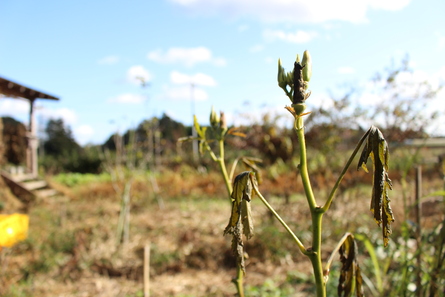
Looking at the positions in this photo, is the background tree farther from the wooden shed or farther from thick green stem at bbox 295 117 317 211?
thick green stem at bbox 295 117 317 211

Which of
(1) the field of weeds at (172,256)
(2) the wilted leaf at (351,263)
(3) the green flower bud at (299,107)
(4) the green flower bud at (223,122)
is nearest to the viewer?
(3) the green flower bud at (299,107)

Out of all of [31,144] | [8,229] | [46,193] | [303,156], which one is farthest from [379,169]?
[31,144]

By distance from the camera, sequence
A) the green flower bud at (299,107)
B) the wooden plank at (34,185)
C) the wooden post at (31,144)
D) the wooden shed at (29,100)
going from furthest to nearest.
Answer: the wooden post at (31,144) < the wooden shed at (29,100) < the wooden plank at (34,185) < the green flower bud at (299,107)

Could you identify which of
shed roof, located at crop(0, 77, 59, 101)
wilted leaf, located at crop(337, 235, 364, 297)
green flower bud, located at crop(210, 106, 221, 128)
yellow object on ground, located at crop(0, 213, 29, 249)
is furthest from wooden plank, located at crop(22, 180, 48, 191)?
wilted leaf, located at crop(337, 235, 364, 297)

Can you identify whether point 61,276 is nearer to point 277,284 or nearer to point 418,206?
point 277,284

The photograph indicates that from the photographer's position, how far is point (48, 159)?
21578 mm

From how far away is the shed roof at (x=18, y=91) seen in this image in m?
10.7

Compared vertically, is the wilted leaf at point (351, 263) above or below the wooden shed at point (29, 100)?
below

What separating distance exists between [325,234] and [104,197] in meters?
6.69

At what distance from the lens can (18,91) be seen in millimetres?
11312

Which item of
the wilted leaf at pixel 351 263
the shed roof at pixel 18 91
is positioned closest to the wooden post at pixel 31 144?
the shed roof at pixel 18 91

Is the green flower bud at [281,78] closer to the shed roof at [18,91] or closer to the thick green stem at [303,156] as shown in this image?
the thick green stem at [303,156]

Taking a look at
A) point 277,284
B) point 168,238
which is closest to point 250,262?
point 277,284

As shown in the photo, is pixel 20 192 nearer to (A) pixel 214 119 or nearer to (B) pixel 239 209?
(A) pixel 214 119
